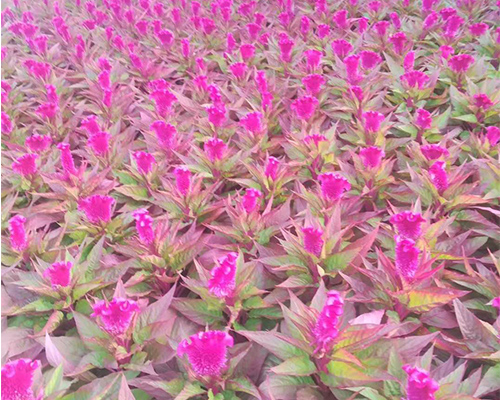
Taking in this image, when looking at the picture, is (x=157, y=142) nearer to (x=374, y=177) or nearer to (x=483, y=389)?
(x=374, y=177)

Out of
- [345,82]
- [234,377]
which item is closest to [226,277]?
[234,377]

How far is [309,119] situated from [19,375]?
1670 millimetres

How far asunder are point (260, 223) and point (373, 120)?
0.74 metres

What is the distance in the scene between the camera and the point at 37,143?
221 cm

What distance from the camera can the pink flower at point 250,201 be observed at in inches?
65.3

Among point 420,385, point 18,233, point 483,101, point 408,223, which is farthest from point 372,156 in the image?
point 18,233

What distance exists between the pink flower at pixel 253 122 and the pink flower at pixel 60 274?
1006 mm

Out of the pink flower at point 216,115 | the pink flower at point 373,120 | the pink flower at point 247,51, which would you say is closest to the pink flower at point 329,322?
the pink flower at point 373,120

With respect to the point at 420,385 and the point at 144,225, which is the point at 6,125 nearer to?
the point at 144,225

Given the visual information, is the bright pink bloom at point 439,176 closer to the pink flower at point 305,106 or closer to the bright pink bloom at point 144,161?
the pink flower at point 305,106

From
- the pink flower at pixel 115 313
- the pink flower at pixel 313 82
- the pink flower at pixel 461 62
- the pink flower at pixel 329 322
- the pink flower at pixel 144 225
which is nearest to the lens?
the pink flower at pixel 329 322

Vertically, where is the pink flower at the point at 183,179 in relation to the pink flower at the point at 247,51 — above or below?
below

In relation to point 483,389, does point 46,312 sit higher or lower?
lower

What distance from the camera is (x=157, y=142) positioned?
2291mm
